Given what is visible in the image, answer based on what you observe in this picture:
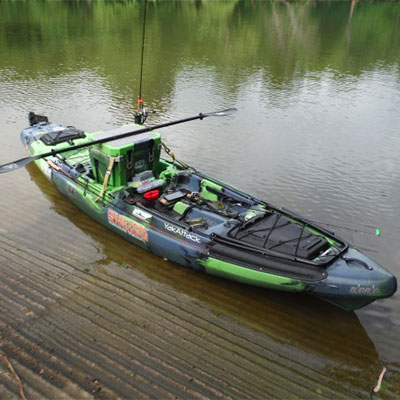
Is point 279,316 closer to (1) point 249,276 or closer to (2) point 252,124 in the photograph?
(1) point 249,276

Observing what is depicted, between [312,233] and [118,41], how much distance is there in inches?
1277

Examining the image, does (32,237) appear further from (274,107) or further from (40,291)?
(274,107)

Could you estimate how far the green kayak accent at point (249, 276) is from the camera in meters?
7.84

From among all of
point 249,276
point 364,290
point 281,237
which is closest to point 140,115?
point 281,237

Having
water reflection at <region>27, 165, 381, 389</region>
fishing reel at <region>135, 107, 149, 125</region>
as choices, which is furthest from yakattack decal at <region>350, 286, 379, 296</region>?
fishing reel at <region>135, 107, 149, 125</region>

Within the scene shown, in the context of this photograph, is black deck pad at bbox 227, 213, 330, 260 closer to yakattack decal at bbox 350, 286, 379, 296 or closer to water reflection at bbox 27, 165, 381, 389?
yakattack decal at bbox 350, 286, 379, 296

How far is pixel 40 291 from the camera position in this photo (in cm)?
848

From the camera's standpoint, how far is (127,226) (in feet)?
32.2

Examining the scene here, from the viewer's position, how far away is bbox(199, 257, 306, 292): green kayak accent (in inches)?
309

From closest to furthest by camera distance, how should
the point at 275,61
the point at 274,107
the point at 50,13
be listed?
the point at 274,107, the point at 275,61, the point at 50,13

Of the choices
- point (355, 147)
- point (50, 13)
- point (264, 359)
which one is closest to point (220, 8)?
point (50, 13)

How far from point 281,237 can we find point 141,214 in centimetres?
357

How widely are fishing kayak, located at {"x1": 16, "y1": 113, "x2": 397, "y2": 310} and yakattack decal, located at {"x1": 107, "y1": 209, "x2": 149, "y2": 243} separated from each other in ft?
0.09

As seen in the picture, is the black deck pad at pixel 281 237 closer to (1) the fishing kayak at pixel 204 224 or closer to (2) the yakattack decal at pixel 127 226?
(1) the fishing kayak at pixel 204 224
